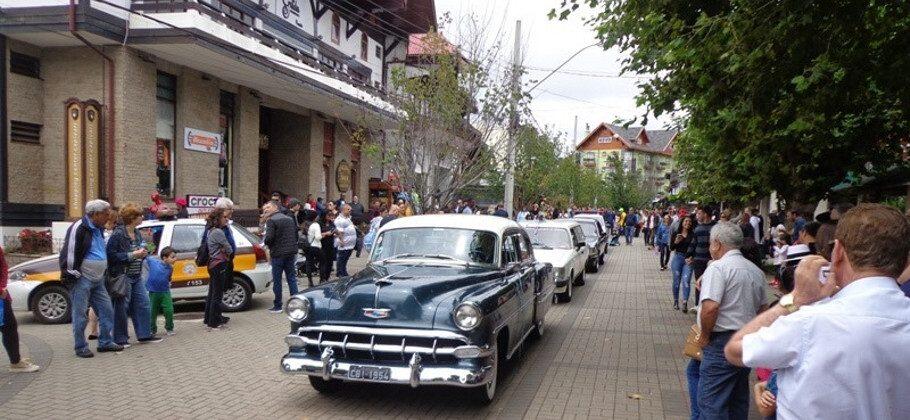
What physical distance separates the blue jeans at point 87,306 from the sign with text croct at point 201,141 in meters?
10.8

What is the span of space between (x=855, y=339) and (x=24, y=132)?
1755 cm

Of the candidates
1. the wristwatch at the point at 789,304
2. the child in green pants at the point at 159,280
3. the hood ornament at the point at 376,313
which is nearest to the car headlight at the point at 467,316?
the hood ornament at the point at 376,313

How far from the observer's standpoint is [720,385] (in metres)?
4.16

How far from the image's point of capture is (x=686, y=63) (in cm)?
738

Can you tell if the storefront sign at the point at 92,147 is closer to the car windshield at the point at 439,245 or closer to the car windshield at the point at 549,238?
the car windshield at the point at 549,238

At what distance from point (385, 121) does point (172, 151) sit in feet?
20.4

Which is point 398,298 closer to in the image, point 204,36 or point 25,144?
point 204,36

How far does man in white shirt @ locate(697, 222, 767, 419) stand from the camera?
4172 millimetres

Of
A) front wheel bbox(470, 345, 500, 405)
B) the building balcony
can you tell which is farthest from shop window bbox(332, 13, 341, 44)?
front wheel bbox(470, 345, 500, 405)

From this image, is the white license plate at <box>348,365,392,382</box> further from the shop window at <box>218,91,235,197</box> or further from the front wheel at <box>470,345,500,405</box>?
the shop window at <box>218,91,235,197</box>

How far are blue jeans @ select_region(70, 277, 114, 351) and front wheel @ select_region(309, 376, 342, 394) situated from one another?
3.05 metres

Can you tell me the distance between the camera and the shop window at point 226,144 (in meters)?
19.1

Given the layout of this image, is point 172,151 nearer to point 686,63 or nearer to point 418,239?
point 418,239

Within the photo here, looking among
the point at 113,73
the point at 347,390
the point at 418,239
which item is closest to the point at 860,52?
the point at 418,239
